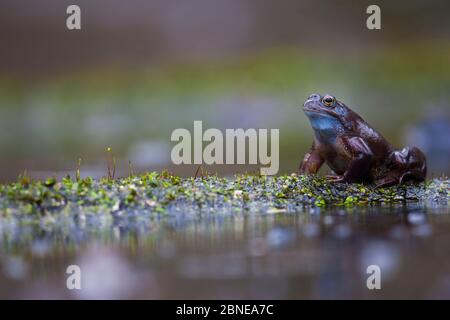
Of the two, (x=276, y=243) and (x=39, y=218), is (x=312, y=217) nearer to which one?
(x=276, y=243)

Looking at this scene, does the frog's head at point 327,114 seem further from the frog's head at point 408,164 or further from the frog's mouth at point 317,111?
the frog's head at point 408,164

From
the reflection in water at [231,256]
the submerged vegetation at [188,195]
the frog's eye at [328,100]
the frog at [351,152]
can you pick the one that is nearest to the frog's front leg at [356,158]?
the frog at [351,152]

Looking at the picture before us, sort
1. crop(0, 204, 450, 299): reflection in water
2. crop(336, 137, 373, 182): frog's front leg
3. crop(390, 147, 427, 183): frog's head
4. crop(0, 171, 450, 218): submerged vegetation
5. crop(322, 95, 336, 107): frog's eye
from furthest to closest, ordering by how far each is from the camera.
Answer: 1. crop(390, 147, 427, 183): frog's head
2. crop(322, 95, 336, 107): frog's eye
3. crop(336, 137, 373, 182): frog's front leg
4. crop(0, 171, 450, 218): submerged vegetation
5. crop(0, 204, 450, 299): reflection in water

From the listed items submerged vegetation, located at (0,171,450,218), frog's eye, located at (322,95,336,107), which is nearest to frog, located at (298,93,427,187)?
frog's eye, located at (322,95,336,107)

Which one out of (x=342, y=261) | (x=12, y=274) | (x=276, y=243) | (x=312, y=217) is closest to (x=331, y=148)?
(x=312, y=217)

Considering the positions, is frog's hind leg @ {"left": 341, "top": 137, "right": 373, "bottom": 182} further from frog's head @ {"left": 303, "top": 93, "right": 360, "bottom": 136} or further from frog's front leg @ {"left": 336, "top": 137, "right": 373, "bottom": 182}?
frog's head @ {"left": 303, "top": 93, "right": 360, "bottom": 136}

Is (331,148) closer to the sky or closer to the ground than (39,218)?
closer to the sky
